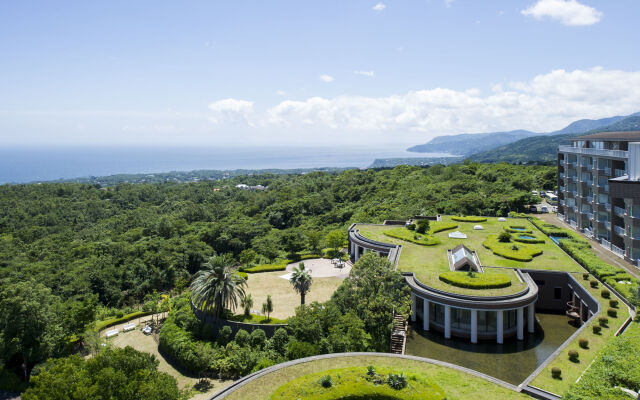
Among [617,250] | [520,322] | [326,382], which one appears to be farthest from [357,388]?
[617,250]

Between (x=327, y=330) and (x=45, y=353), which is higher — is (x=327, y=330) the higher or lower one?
the higher one

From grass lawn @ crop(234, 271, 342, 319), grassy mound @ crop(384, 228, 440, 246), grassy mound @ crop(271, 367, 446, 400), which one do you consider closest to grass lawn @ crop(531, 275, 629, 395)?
grassy mound @ crop(271, 367, 446, 400)

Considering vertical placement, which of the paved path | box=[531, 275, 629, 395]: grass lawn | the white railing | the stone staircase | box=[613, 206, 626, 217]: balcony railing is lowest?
the stone staircase

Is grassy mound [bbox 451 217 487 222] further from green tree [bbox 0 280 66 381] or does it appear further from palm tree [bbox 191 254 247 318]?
green tree [bbox 0 280 66 381]

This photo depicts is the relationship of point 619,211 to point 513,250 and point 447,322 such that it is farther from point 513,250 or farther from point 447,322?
point 447,322

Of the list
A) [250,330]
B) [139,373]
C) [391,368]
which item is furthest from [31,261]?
[391,368]

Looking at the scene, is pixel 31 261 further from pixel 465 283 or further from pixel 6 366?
pixel 465 283
